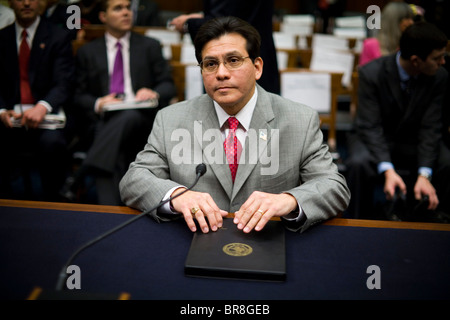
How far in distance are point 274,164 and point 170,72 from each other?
1.99 m

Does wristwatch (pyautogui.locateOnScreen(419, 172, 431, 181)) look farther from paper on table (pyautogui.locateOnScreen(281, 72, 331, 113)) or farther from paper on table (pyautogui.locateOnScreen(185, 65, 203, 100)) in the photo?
paper on table (pyautogui.locateOnScreen(185, 65, 203, 100))

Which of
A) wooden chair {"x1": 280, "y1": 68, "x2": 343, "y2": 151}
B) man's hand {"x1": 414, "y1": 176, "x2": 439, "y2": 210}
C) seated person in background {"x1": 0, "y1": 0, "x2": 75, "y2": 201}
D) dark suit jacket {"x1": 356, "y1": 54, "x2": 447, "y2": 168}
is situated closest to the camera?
man's hand {"x1": 414, "y1": 176, "x2": 439, "y2": 210}

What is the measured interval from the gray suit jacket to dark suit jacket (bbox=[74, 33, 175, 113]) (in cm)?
150

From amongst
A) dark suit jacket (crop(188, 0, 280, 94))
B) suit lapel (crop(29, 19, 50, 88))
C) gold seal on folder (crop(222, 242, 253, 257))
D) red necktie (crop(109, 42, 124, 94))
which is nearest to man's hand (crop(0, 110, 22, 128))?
suit lapel (crop(29, 19, 50, 88))

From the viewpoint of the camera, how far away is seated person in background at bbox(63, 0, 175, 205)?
2930 millimetres

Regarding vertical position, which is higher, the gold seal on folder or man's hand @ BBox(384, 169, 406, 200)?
the gold seal on folder

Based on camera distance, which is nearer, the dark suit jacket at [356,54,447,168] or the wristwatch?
the wristwatch

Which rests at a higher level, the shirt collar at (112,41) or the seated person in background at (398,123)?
the shirt collar at (112,41)

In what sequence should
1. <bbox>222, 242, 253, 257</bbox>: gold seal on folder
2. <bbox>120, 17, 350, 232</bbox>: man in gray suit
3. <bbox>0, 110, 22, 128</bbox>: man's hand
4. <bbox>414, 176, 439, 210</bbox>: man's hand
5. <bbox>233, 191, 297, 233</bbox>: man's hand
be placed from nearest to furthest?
<bbox>222, 242, 253, 257</bbox>: gold seal on folder → <bbox>233, 191, 297, 233</bbox>: man's hand → <bbox>120, 17, 350, 232</bbox>: man in gray suit → <bbox>414, 176, 439, 210</bbox>: man's hand → <bbox>0, 110, 22, 128</bbox>: man's hand

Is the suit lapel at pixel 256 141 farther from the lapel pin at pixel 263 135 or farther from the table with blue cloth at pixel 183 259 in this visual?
the table with blue cloth at pixel 183 259

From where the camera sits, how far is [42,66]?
3012mm

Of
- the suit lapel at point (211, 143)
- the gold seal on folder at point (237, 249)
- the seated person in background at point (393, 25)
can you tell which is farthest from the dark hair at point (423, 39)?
the gold seal on folder at point (237, 249)

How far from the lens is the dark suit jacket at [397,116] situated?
8.61ft

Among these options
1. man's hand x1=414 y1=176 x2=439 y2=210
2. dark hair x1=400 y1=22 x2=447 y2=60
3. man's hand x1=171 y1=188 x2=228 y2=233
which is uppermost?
dark hair x1=400 y1=22 x2=447 y2=60
